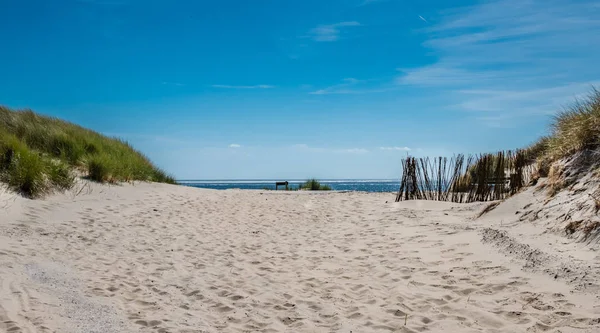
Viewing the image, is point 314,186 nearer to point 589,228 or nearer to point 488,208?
point 488,208

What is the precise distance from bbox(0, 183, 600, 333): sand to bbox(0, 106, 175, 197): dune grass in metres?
0.59

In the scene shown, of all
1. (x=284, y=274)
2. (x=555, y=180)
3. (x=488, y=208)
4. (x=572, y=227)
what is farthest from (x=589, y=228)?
(x=284, y=274)

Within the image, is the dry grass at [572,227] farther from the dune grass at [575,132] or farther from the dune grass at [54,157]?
the dune grass at [54,157]

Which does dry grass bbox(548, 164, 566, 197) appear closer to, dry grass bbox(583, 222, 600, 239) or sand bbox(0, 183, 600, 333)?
sand bbox(0, 183, 600, 333)

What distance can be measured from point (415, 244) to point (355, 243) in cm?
105

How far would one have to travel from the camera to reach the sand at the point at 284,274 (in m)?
4.21

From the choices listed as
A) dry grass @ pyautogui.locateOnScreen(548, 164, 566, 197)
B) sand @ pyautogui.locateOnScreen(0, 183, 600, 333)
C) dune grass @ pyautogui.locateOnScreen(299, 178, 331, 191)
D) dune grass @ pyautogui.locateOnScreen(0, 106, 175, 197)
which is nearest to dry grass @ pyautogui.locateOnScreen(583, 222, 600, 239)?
sand @ pyautogui.locateOnScreen(0, 183, 600, 333)

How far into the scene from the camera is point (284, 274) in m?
5.97

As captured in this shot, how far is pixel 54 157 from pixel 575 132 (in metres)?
12.4

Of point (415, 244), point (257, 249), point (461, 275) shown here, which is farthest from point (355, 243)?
point (461, 275)

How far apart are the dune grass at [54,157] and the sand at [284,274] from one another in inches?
23.4

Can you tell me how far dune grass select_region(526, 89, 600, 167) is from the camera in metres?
7.48

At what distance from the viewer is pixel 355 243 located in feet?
25.4

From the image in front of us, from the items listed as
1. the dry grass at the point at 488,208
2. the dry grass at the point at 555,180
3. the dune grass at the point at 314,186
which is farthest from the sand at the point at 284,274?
the dune grass at the point at 314,186
